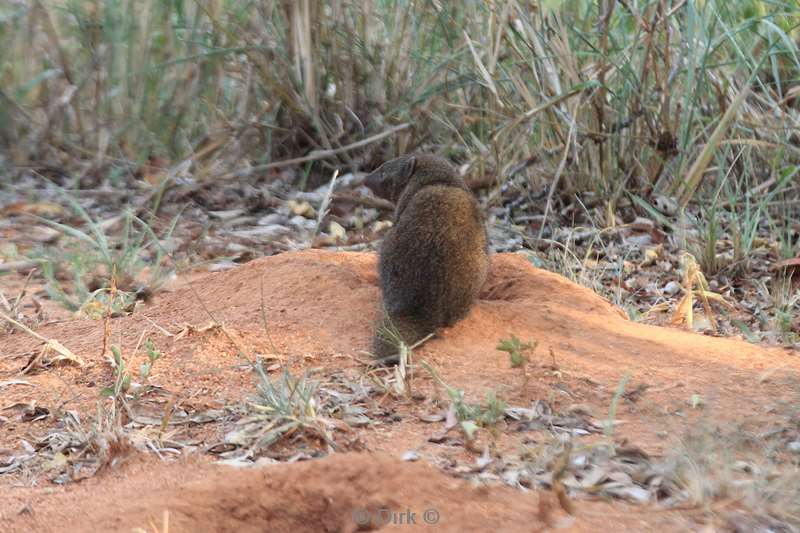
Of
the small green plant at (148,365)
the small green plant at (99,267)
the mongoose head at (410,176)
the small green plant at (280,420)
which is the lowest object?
the small green plant at (99,267)

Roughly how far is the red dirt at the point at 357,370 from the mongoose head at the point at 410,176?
0.37 meters

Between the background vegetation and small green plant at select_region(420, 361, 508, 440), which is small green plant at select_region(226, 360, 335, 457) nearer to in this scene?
small green plant at select_region(420, 361, 508, 440)

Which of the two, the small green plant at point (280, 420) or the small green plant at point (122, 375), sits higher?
the small green plant at point (280, 420)

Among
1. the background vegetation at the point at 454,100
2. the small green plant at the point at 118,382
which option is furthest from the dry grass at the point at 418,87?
the small green plant at the point at 118,382

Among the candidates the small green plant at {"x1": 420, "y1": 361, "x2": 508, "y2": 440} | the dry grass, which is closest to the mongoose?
the small green plant at {"x1": 420, "y1": 361, "x2": 508, "y2": 440}

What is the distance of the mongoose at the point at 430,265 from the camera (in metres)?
3.21

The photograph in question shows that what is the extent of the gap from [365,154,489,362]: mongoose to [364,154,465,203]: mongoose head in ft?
1.07

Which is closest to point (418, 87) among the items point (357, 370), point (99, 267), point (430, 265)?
point (99, 267)

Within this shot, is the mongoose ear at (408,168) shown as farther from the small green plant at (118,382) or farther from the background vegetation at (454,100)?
the small green plant at (118,382)

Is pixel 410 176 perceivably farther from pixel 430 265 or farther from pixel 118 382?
pixel 118 382

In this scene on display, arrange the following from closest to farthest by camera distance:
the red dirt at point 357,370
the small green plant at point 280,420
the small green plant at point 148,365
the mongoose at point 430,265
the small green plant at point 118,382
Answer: the red dirt at point 357,370
the small green plant at point 280,420
the small green plant at point 118,382
the small green plant at point 148,365
the mongoose at point 430,265

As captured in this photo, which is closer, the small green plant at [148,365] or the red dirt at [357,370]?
the red dirt at [357,370]

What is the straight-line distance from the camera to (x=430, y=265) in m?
3.28

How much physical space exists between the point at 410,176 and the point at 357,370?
4.67ft
